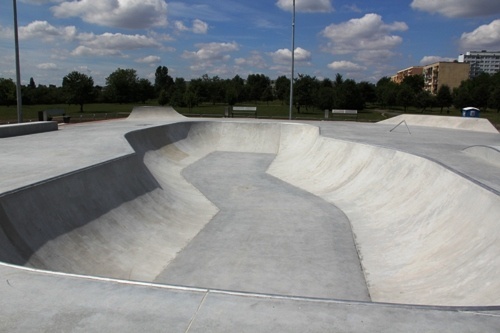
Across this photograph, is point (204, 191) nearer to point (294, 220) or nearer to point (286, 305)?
point (294, 220)

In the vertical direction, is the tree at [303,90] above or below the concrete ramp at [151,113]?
above

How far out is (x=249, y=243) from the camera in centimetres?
970

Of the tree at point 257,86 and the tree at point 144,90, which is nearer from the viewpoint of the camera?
the tree at point 144,90

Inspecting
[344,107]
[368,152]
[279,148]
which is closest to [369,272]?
[368,152]

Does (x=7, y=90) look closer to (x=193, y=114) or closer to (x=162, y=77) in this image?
(x=193, y=114)

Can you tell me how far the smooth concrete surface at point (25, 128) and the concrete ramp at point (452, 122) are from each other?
25.2 metres

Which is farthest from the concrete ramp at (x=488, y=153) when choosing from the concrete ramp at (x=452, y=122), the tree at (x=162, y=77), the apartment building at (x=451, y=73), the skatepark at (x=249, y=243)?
the tree at (x=162, y=77)

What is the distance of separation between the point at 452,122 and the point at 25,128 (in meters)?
27.7

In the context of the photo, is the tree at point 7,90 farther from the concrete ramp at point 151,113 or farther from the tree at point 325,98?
Answer: the tree at point 325,98

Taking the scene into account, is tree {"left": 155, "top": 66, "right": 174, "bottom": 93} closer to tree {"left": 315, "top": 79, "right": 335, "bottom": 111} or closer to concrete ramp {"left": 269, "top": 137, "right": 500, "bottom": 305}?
tree {"left": 315, "top": 79, "right": 335, "bottom": 111}

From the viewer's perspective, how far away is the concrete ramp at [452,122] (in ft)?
87.0

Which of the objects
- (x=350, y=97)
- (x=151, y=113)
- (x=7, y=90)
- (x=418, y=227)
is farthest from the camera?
(x=7, y=90)

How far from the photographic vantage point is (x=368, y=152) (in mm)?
15328

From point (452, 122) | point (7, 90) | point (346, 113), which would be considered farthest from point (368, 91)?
point (7, 90)
